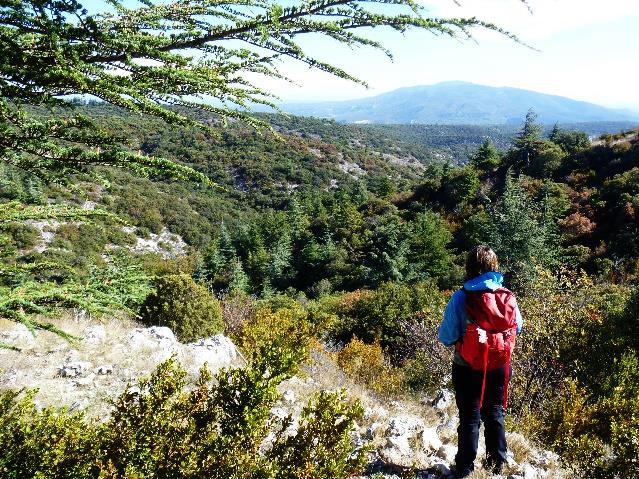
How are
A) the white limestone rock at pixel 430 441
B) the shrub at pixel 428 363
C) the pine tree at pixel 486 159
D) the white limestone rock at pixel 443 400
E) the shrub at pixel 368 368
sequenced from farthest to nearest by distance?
the pine tree at pixel 486 159, the shrub at pixel 428 363, the shrub at pixel 368 368, the white limestone rock at pixel 443 400, the white limestone rock at pixel 430 441

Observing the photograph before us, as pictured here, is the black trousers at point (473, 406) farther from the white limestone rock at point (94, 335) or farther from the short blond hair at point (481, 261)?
the white limestone rock at point (94, 335)

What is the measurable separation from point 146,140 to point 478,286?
72529mm

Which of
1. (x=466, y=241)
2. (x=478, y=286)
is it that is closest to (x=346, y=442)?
(x=478, y=286)

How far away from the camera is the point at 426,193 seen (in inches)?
1471

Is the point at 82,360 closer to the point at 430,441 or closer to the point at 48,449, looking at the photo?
the point at 48,449

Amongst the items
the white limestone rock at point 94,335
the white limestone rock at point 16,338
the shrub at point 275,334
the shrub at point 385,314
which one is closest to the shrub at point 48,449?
the shrub at point 275,334

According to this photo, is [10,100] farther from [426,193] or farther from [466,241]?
[426,193]

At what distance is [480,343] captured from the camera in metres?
2.94

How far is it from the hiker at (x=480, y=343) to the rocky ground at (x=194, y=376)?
19.3 inches

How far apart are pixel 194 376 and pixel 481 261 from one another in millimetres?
4130

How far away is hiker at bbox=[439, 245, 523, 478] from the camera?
293cm

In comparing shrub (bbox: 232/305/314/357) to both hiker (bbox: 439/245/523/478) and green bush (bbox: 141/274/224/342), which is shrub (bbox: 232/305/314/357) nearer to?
green bush (bbox: 141/274/224/342)

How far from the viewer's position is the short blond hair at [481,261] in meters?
3.03

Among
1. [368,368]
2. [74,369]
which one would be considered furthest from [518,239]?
[74,369]
